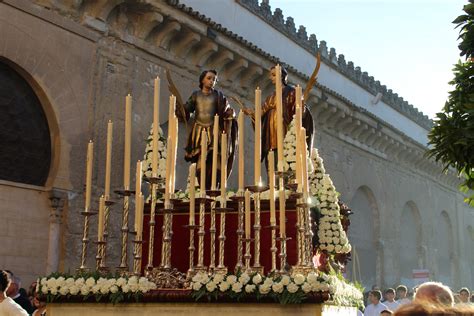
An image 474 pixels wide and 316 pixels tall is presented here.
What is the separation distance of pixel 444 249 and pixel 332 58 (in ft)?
37.9

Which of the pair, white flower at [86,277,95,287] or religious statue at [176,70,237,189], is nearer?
white flower at [86,277,95,287]

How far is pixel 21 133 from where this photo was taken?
1044 centimetres

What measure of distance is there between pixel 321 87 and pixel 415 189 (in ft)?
32.4

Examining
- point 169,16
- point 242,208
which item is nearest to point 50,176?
point 169,16

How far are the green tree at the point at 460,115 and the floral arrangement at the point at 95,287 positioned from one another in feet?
9.66

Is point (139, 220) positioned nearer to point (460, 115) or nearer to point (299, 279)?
point (299, 279)

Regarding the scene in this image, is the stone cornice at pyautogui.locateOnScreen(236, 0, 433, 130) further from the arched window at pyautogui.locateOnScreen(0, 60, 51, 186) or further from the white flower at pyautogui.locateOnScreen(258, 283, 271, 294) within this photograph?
the white flower at pyautogui.locateOnScreen(258, 283, 271, 294)

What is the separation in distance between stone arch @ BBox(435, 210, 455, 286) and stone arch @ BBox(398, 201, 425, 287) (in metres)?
1.73

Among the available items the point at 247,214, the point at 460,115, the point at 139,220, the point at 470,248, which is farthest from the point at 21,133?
the point at 470,248

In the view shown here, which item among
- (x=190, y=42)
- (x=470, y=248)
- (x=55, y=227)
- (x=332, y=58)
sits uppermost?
(x=332, y=58)

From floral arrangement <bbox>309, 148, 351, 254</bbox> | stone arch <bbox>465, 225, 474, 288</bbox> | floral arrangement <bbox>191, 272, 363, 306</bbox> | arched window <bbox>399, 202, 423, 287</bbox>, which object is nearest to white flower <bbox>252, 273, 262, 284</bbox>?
floral arrangement <bbox>191, 272, 363, 306</bbox>

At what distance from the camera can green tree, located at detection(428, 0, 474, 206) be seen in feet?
19.3

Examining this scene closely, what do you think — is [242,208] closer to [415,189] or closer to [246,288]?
[246,288]

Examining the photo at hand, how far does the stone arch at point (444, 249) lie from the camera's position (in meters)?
27.8
